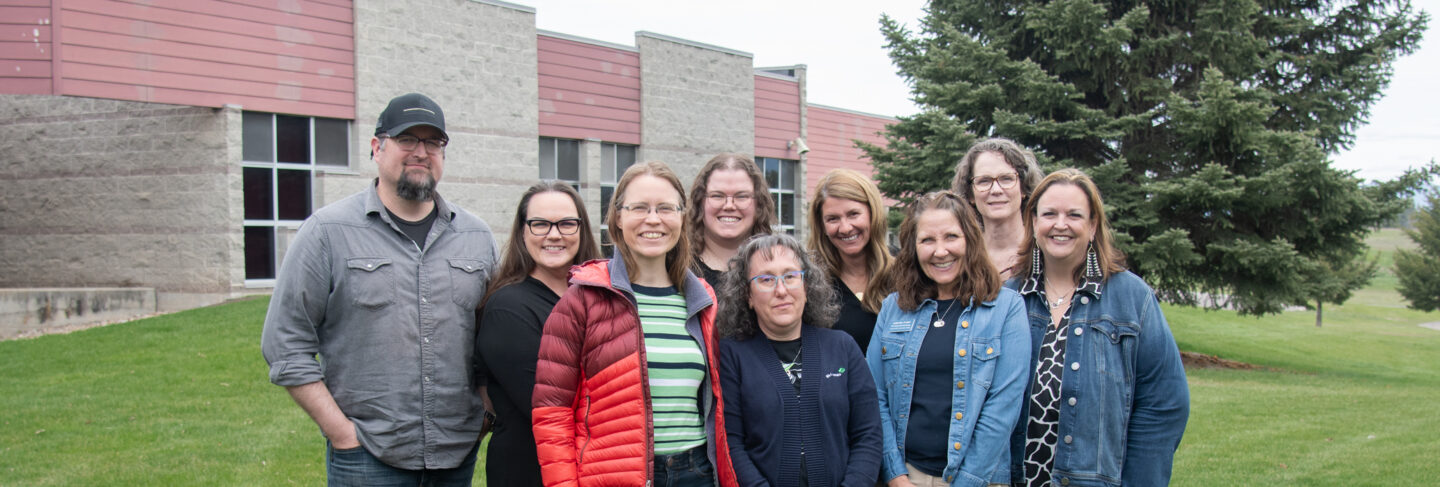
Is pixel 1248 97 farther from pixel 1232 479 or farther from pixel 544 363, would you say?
pixel 544 363

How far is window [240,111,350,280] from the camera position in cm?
1702

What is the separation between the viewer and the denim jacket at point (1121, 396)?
309cm

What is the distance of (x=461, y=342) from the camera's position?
3.38m

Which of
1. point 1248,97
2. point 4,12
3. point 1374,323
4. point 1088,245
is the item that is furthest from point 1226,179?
point 1374,323

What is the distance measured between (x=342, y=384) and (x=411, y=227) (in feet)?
2.07

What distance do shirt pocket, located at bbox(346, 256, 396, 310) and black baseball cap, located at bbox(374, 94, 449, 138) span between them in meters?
0.50

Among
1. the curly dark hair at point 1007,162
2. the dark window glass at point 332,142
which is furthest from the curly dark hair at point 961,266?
the dark window glass at point 332,142

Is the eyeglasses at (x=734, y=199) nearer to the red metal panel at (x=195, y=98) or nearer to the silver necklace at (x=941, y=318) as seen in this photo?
the silver necklace at (x=941, y=318)

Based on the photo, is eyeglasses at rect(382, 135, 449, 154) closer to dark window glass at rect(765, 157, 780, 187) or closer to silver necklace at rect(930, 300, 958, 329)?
silver necklace at rect(930, 300, 958, 329)

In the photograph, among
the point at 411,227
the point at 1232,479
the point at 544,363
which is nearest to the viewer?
the point at 544,363

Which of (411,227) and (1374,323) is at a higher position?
(411,227)

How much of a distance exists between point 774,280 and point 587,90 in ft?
65.0

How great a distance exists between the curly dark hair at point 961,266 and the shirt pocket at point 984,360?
18cm

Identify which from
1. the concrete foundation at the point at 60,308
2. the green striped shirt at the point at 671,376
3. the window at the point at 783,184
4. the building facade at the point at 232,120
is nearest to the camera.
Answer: the green striped shirt at the point at 671,376
